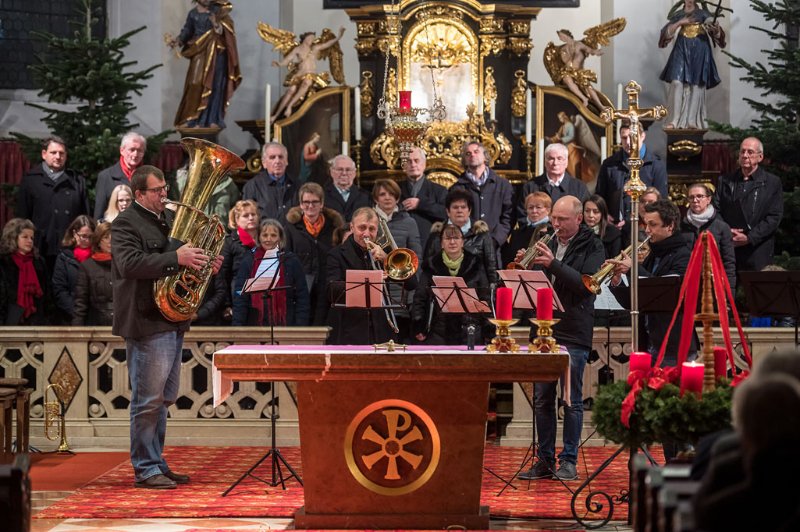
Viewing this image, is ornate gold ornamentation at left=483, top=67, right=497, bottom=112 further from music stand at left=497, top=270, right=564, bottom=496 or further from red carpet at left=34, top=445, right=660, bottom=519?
music stand at left=497, top=270, right=564, bottom=496

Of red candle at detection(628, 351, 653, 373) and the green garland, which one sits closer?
the green garland

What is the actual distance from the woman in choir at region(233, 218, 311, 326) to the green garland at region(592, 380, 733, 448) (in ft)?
14.3

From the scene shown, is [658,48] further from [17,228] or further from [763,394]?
[763,394]

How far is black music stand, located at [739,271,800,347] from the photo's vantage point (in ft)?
28.1

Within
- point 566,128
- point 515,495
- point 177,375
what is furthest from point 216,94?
point 515,495

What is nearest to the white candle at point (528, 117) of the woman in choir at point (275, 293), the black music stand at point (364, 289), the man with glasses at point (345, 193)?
the man with glasses at point (345, 193)

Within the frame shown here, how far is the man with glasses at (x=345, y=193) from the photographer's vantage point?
12.1 meters

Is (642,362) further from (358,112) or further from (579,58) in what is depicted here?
(579,58)

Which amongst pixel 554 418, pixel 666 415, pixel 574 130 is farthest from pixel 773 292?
pixel 574 130

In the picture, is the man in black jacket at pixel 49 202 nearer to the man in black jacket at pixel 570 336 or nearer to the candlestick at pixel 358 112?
the candlestick at pixel 358 112

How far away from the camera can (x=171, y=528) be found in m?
7.43

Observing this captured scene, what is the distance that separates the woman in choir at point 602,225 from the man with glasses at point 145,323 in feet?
12.7

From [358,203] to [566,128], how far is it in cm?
400

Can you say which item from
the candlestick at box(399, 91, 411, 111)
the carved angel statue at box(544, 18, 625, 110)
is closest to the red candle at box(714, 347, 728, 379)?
the candlestick at box(399, 91, 411, 111)
